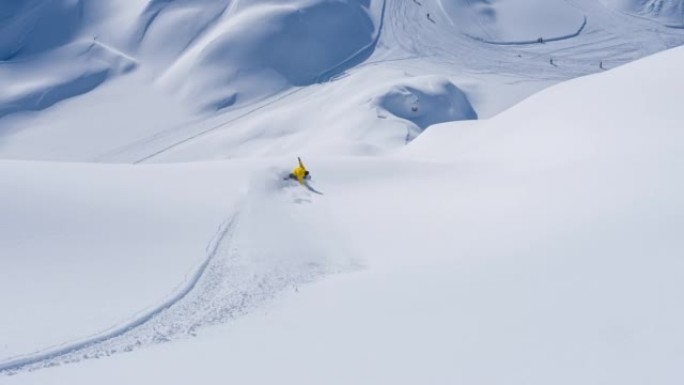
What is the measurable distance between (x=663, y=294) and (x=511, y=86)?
94.3ft

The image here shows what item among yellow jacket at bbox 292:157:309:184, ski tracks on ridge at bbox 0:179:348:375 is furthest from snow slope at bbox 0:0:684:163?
ski tracks on ridge at bbox 0:179:348:375

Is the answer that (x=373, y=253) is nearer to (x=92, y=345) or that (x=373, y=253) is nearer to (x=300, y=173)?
(x=92, y=345)

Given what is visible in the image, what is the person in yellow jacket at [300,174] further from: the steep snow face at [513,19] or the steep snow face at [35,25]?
the steep snow face at [35,25]

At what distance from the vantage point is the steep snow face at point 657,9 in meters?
41.0

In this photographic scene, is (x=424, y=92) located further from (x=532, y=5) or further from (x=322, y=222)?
(x=322, y=222)

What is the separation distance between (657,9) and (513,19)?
36.6 ft

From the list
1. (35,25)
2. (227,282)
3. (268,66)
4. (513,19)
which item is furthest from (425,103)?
(35,25)

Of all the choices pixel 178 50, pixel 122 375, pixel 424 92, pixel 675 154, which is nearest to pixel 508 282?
pixel 122 375

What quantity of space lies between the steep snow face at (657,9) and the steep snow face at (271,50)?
62.1ft

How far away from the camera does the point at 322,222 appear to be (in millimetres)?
13047

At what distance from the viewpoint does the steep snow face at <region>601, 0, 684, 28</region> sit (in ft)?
135

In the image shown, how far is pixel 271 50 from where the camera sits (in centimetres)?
3544

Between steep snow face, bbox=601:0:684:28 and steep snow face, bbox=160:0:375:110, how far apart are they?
18938 mm

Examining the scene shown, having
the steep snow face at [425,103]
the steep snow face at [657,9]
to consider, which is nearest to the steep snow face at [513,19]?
the steep snow face at [657,9]
